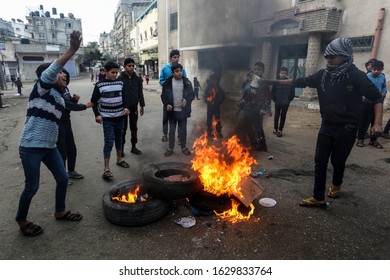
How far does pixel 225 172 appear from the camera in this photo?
12.8ft

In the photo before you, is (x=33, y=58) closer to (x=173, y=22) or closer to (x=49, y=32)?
(x=49, y=32)

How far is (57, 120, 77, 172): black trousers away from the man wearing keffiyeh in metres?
3.78

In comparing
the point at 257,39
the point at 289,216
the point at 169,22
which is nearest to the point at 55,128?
the point at 289,216

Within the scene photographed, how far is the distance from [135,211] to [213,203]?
105 cm

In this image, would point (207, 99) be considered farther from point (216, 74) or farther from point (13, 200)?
point (13, 200)

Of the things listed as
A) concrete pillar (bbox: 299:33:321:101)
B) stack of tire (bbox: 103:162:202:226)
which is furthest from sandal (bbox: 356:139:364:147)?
concrete pillar (bbox: 299:33:321:101)

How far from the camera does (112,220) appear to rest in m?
3.24

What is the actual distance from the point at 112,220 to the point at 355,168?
4660mm

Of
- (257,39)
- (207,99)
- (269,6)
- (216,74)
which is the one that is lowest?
(207,99)

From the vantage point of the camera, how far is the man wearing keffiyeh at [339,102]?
3127 millimetres

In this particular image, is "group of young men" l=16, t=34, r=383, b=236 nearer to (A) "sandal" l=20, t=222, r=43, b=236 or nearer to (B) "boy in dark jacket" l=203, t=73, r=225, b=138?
(A) "sandal" l=20, t=222, r=43, b=236

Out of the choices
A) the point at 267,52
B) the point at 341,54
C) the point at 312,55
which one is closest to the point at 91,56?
the point at 267,52

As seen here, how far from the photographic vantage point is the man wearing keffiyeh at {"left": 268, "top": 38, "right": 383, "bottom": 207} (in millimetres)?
3127

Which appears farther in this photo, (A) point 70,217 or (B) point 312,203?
(B) point 312,203
